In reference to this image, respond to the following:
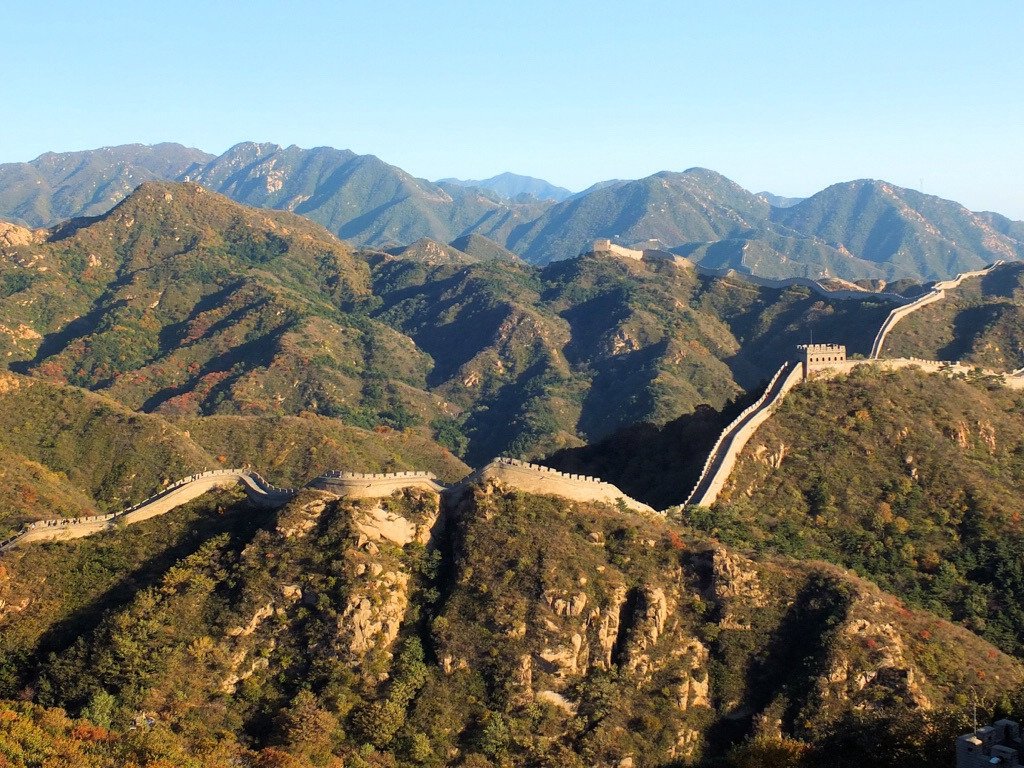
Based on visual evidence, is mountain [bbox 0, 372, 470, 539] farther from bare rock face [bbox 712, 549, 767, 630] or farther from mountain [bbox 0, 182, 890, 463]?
bare rock face [bbox 712, 549, 767, 630]

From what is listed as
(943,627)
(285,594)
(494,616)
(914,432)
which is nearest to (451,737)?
(494,616)

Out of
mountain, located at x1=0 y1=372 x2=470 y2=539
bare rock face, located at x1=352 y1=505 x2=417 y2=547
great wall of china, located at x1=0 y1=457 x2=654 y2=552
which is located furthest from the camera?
mountain, located at x1=0 y1=372 x2=470 y2=539

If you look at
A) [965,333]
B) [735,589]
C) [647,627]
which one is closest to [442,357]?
[965,333]

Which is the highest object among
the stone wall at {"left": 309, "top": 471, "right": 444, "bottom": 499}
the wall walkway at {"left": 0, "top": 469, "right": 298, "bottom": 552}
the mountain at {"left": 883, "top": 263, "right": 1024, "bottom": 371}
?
the mountain at {"left": 883, "top": 263, "right": 1024, "bottom": 371}

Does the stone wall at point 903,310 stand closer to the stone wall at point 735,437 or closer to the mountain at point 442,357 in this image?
the mountain at point 442,357

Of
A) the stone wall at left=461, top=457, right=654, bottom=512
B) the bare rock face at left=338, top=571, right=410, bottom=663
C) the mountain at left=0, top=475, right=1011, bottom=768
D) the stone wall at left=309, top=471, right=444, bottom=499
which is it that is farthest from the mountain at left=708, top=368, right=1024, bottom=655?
the bare rock face at left=338, top=571, right=410, bottom=663

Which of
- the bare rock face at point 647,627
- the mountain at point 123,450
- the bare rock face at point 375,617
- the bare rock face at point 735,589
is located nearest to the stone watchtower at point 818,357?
the bare rock face at point 735,589
